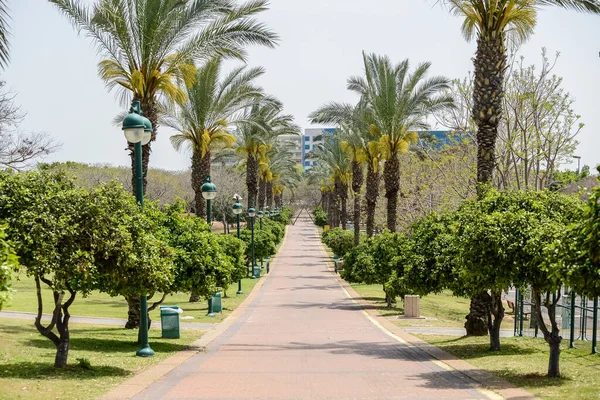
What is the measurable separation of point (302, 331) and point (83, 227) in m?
11.2

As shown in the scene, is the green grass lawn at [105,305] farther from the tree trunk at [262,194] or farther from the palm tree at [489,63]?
the tree trunk at [262,194]

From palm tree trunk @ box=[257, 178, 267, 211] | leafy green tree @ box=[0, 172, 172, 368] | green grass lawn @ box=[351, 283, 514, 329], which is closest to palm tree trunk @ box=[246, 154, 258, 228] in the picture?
palm tree trunk @ box=[257, 178, 267, 211]

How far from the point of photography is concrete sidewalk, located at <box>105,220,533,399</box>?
1088 centimetres

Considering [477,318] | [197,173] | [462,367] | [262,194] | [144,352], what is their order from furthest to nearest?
[262,194] → [197,173] → [477,318] → [144,352] → [462,367]

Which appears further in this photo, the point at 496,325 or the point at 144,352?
the point at 496,325

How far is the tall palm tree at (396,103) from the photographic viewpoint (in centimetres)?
3319

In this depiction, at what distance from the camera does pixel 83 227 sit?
11.4 meters

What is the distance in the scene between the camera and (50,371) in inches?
464

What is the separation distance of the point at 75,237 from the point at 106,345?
543 centimetres

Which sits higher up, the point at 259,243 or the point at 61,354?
the point at 259,243

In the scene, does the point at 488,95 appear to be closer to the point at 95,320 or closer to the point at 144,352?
the point at 144,352

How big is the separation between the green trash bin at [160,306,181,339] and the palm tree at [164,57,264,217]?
1179 centimetres

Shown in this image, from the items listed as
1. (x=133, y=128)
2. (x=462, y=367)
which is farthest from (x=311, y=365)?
(x=133, y=128)

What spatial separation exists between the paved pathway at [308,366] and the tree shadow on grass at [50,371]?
100 cm
